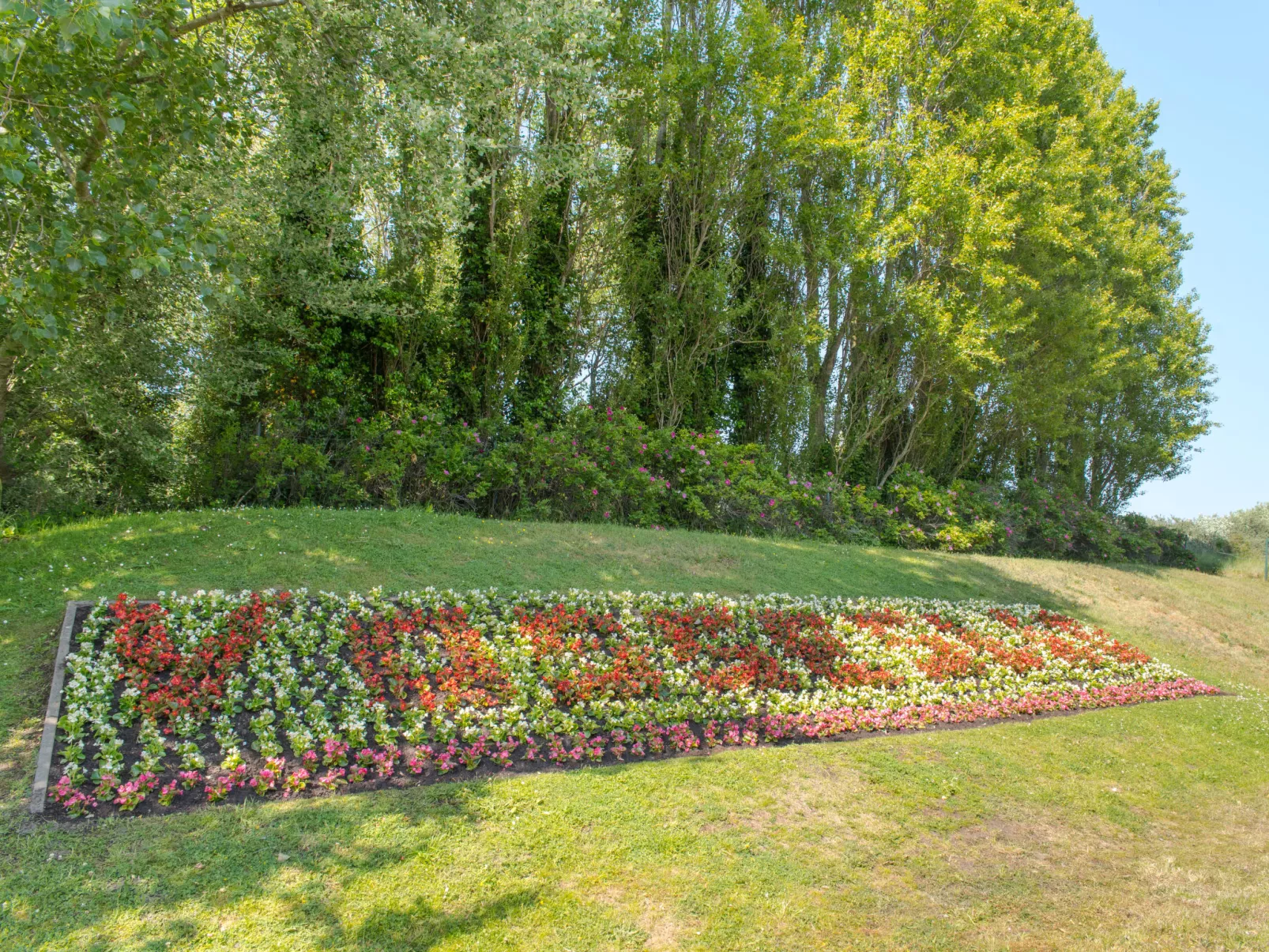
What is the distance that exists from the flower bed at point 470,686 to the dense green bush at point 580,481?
11.4 ft

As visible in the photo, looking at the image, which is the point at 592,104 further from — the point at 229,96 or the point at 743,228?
the point at 229,96

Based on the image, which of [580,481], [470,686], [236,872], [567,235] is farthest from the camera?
[567,235]

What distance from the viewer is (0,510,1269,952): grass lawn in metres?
3.55

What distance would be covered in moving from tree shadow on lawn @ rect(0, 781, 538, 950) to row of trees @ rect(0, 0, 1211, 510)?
3.21 metres

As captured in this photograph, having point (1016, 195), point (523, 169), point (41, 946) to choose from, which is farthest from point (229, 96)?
point (1016, 195)

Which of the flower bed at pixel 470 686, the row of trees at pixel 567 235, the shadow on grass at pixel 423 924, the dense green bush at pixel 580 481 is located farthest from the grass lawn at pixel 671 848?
the dense green bush at pixel 580 481

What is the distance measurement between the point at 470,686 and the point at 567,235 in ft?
32.9

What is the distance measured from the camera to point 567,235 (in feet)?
46.6

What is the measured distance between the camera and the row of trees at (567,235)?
21.2 ft

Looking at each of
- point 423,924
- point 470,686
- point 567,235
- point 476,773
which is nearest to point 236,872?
point 423,924

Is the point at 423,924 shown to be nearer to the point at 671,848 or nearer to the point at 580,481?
the point at 671,848

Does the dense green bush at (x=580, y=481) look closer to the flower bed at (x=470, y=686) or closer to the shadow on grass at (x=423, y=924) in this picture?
the flower bed at (x=470, y=686)

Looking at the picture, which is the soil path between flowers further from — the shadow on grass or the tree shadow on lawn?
the shadow on grass

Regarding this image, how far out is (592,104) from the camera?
12734mm
